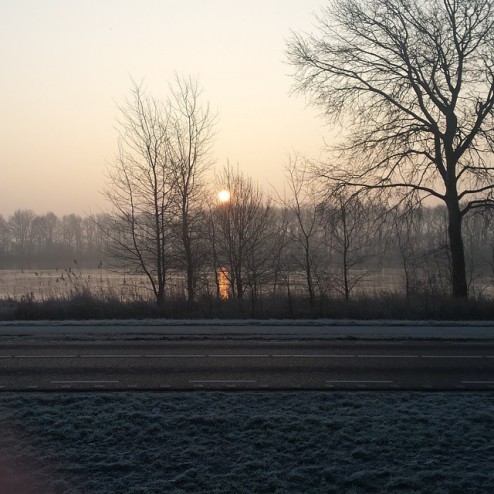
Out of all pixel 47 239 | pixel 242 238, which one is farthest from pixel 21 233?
pixel 242 238

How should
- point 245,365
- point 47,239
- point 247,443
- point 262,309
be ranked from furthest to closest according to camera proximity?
1. point 47,239
2. point 262,309
3. point 245,365
4. point 247,443

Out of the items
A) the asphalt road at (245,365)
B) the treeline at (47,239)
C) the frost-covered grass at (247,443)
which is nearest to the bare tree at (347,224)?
the asphalt road at (245,365)

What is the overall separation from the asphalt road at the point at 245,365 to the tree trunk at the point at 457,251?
839 cm

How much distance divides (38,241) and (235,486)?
4356 inches

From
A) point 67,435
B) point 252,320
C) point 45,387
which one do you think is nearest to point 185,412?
point 67,435

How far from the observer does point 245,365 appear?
1143 cm

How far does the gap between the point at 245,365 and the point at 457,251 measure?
14.3 m

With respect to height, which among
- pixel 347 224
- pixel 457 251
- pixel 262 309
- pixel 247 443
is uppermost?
pixel 347 224

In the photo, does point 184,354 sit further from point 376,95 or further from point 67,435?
point 376,95

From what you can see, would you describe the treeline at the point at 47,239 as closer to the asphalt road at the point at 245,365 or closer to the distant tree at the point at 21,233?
the distant tree at the point at 21,233

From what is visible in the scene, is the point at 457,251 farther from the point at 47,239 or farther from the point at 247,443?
the point at 47,239

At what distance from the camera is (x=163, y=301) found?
69.6ft

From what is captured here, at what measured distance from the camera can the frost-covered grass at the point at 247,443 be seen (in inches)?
228

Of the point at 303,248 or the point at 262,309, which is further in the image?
the point at 303,248
